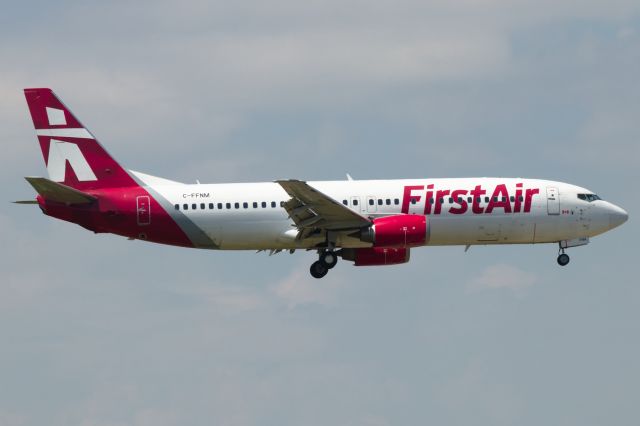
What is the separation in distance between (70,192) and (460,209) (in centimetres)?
2135

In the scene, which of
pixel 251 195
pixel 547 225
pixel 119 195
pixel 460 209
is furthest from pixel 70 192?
pixel 547 225

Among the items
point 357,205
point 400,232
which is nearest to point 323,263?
point 357,205

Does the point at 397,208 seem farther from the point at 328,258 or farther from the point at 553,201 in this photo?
the point at 553,201

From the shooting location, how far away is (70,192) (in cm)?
7400

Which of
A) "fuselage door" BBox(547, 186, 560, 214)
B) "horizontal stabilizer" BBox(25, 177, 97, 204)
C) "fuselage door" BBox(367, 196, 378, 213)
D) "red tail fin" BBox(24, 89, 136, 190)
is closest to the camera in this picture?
"horizontal stabilizer" BBox(25, 177, 97, 204)

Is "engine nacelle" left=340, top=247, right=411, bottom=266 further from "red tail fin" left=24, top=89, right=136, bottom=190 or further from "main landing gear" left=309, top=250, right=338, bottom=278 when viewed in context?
"red tail fin" left=24, top=89, right=136, bottom=190

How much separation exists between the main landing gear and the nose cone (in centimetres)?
1603

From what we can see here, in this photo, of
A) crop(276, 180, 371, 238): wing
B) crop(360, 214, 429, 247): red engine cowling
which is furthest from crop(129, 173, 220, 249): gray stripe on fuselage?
crop(360, 214, 429, 247): red engine cowling

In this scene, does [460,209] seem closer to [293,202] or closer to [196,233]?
[293,202]

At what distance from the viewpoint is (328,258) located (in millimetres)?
77312

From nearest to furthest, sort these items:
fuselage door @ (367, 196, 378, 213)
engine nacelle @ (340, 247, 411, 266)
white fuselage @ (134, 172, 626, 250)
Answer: white fuselage @ (134, 172, 626, 250) → fuselage door @ (367, 196, 378, 213) → engine nacelle @ (340, 247, 411, 266)

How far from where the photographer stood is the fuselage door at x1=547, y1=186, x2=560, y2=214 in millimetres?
76688

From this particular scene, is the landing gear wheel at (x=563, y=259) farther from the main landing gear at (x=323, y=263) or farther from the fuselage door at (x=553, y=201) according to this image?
the main landing gear at (x=323, y=263)

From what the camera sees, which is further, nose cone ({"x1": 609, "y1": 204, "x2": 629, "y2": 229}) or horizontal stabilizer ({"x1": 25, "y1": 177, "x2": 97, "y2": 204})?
nose cone ({"x1": 609, "y1": 204, "x2": 629, "y2": 229})
